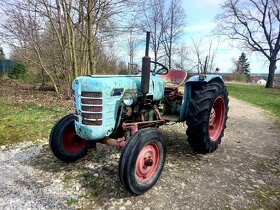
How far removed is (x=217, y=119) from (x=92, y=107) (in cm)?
259

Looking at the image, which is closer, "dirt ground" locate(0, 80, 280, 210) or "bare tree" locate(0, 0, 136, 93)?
"dirt ground" locate(0, 80, 280, 210)

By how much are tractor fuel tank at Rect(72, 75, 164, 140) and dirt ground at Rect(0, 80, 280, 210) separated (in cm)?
65

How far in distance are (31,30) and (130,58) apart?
1342 cm

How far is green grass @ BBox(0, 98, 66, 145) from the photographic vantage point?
4844 millimetres

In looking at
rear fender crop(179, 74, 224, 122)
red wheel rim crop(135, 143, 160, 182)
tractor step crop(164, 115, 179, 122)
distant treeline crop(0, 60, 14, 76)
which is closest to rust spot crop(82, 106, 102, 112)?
red wheel rim crop(135, 143, 160, 182)

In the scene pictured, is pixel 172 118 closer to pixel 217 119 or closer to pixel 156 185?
pixel 217 119

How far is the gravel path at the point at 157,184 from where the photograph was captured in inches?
109

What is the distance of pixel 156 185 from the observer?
3145 mm

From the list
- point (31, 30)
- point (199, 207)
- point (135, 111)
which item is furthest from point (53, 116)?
point (31, 30)

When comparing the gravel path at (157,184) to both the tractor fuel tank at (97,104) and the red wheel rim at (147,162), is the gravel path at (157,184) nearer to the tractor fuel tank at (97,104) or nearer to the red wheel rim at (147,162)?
the red wheel rim at (147,162)

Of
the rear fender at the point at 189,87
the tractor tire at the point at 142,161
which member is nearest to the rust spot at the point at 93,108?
the tractor tire at the point at 142,161

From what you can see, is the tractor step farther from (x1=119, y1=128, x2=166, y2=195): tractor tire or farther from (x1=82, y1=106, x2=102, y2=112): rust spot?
(x1=82, y1=106, x2=102, y2=112): rust spot

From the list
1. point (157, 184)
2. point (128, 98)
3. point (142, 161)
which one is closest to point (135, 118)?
point (128, 98)

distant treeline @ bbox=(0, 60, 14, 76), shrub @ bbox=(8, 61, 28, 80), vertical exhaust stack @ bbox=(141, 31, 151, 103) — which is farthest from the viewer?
distant treeline @ bbox=(0, 60, 14, 76)
